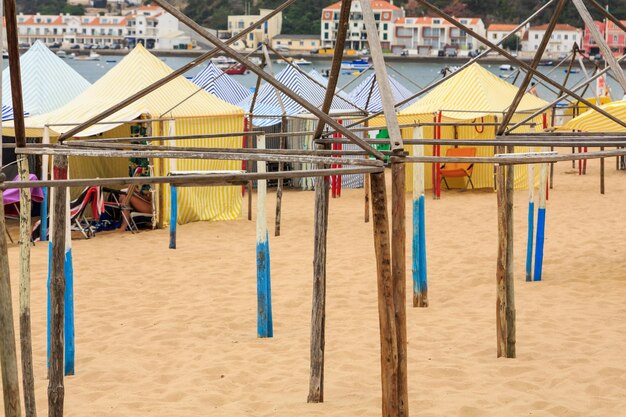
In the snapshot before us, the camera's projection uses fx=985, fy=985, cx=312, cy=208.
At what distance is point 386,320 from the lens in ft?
15.3

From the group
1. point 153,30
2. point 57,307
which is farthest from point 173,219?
point 153,30

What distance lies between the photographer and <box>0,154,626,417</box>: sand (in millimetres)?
5930

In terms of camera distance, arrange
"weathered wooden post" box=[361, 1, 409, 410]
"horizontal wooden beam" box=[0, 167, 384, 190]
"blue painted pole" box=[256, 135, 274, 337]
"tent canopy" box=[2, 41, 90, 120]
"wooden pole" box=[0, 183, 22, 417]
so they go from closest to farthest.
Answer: "horizontal wooden beam" box=[0, 167, 384, 190] → "wooden pole" box=[0, 183, 22, 417] → "weathered wooden post" box=[361, 1, 409, 410] → "blue painted pole" box=[256, 135, 274, 337] → "tent canopy" box=[2, 41, 90, 120]

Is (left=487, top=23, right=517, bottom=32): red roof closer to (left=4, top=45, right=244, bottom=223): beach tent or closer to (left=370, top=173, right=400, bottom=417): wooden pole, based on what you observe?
(left=4, top=45, right=244, bottom=223): beach tent

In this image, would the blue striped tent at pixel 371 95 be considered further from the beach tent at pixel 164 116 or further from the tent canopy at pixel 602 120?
the tent canopy at pixel 602 120

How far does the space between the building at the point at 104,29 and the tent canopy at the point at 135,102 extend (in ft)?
348

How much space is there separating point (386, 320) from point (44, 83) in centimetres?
1185

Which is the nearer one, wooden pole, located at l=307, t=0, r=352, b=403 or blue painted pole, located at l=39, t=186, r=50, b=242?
wooden pole, located at l=307, t=0, r=352, b=403

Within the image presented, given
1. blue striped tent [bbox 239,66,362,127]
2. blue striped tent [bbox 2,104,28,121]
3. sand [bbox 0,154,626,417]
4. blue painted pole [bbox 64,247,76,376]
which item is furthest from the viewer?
blue striped tent [bbox 239,66,362,127]

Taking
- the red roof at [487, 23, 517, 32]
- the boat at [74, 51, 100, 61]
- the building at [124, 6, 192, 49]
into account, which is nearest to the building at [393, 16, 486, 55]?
the red roof at [487, 23, 517, 32]

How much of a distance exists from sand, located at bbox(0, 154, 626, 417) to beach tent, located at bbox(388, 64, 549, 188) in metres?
4.34

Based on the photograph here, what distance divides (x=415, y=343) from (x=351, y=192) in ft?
35.1

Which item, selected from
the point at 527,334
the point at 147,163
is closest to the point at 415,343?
the point at 527,334

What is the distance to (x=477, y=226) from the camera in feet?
44.3
